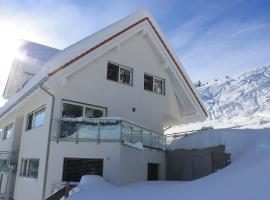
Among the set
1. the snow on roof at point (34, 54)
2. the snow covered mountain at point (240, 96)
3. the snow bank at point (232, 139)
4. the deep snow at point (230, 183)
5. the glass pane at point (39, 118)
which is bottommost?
the deep snow at point (230, 183)

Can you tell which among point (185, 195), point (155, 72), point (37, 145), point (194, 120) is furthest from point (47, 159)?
point (194, 120)

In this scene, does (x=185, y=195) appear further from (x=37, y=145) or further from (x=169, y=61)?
(x=169, y=61)

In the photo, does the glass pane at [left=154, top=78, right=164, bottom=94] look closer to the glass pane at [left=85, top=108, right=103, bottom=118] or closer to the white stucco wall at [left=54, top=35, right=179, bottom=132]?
the white stucco wall at [left=54, top=35, right=179, bottom=132]

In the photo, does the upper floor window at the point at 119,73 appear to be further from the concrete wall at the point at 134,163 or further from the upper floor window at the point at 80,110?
the concrete wall at the point at 134,163

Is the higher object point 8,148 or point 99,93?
point 99,93

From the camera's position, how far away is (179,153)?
13469 mm

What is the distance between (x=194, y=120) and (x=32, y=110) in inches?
370

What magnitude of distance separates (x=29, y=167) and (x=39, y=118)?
7.72 feet

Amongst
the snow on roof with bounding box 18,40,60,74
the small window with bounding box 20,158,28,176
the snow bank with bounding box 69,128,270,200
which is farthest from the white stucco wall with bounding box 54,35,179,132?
the snow on roof with bounding box 18,40,60,74

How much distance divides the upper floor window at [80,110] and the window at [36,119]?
1349 mm

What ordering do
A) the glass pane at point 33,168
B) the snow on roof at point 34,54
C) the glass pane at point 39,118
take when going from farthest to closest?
1. the snow on roof at point 34,54
2. the glass pane at point 39,118
3. the glass pane at point 33,168

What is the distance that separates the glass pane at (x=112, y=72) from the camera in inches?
568

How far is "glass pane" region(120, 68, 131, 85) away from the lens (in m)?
15.0

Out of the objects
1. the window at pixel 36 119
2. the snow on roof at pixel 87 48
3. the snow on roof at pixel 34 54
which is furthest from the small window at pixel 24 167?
the snow on roof at pixel 34 54
